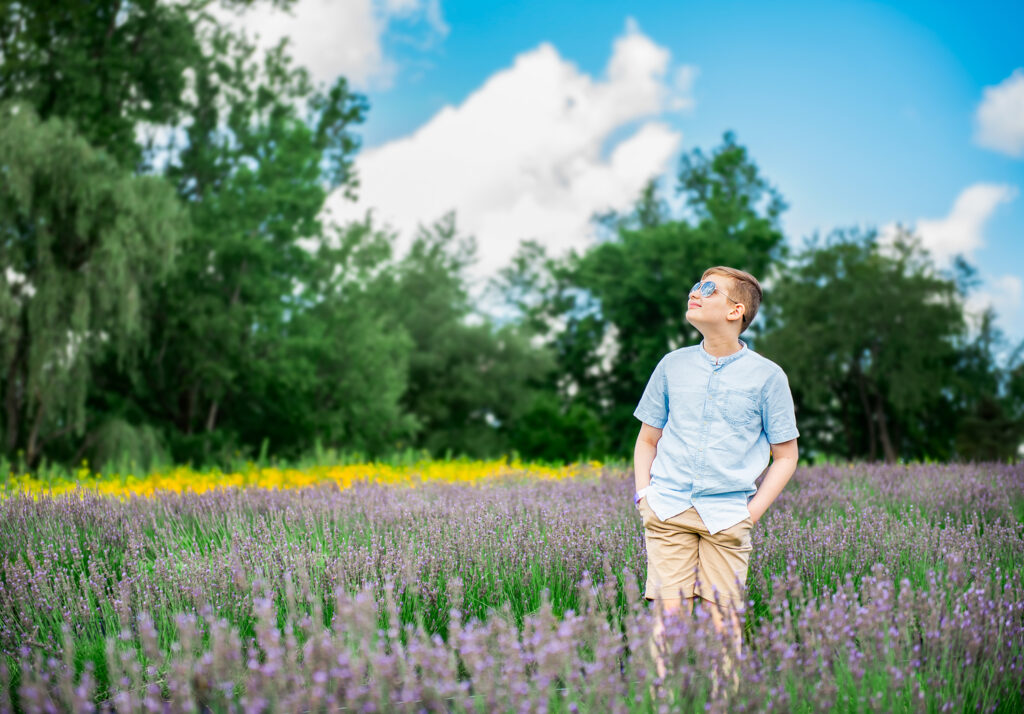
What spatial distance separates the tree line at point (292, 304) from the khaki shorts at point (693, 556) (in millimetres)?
10051

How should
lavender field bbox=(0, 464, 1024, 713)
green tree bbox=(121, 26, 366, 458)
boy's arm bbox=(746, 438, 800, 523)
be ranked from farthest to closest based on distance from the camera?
green tree bbox=(121, 26, 366, 458) < boy's arm bbox=(746, 438, 800, 523) < lavender field bbox=(0, 464, 1024, 713)

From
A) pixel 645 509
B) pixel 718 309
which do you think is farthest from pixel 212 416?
pixel 718 309

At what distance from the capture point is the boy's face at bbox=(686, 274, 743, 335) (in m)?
2.84

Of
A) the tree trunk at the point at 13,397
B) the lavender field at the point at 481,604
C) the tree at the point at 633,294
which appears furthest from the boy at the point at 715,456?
the tree at the point at 633,294

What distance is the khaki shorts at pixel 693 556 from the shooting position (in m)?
2.69

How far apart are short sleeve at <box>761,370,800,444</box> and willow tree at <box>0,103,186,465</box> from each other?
45.3 feet

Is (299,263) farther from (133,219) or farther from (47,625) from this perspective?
(47,625)

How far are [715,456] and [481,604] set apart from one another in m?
1.35

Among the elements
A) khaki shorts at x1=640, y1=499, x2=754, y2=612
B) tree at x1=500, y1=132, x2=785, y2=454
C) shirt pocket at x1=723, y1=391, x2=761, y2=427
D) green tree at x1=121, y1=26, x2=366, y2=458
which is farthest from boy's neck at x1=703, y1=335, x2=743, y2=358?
tree at x1=500, y1=132, x2=785, y2=454

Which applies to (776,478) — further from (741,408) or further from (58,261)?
(58,261)

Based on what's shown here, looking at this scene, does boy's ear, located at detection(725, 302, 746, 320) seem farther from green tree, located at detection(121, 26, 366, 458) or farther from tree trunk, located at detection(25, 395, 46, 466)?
green tree, located at detection(121, 26, 366, 458)

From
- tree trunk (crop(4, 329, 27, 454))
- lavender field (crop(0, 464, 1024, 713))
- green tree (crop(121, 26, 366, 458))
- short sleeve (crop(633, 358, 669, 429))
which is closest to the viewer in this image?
lavender field (crop(0, 464, 1024, 713))

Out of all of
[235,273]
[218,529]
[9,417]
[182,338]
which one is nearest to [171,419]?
[182,338]

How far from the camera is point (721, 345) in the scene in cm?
289
